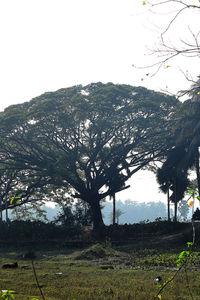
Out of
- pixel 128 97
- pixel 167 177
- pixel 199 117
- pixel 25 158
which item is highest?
pixel 128 97

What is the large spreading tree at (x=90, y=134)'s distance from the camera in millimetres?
35719

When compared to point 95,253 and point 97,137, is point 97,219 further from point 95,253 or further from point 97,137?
point 95,253

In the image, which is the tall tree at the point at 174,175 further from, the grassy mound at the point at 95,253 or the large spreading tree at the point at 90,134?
the grassy mound at the point at 95,253

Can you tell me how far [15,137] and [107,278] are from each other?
25619mm

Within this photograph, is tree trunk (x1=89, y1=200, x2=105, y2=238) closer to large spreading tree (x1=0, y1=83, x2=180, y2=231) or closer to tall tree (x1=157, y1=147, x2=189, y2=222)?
large spreading tree (x1=0, y1=83, x2=180, y2=231)

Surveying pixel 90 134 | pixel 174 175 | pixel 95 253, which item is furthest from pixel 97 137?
pixel 95 253

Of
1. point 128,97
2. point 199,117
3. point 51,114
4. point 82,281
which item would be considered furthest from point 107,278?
point 128,97

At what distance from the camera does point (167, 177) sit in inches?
1426

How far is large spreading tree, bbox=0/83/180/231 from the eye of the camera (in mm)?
35719

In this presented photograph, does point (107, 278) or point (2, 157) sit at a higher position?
point (2, 157)

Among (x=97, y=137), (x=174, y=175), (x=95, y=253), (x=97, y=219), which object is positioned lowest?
(x=95, y=253)

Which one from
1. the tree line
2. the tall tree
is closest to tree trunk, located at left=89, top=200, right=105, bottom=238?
the tree line

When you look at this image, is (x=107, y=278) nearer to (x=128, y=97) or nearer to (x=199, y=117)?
(x=199, y=117)

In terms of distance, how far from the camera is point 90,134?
3703cm
